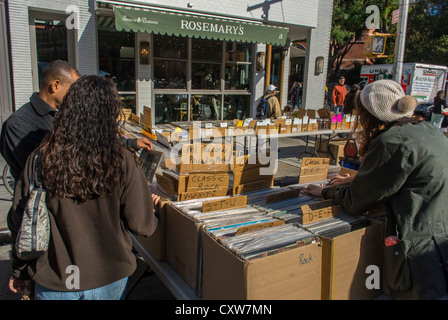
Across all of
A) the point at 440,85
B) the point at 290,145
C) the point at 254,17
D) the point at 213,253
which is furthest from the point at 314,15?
the point at 440,85

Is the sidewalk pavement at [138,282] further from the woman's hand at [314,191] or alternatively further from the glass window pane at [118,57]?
the glass window pane at [118,57]

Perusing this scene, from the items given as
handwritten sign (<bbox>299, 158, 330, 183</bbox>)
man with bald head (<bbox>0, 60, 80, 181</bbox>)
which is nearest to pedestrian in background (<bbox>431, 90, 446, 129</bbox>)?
handwritten sign (<bbox>299, 158, 330, 183</bbox>)

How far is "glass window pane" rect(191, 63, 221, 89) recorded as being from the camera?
10.3 m

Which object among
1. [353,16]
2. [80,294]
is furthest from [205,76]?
[353,16]

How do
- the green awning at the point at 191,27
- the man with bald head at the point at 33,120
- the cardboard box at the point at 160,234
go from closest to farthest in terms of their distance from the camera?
the man with bald head at the point at 33,120 → the cardboard box at the point at 160,234 → the green awning at the point at 191,27

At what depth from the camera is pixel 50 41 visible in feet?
26.4

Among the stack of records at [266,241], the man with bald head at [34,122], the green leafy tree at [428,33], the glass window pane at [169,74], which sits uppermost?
the green leafy tree at [428,33]

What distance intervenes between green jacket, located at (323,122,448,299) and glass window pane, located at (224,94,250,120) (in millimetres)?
9375

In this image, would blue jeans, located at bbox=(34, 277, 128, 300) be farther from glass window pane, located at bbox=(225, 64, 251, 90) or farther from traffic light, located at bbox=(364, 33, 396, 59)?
traffic light, located at bbox=(364, 33, 396, 59)

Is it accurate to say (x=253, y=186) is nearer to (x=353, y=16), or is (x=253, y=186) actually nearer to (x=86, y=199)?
(x=86, y=199)

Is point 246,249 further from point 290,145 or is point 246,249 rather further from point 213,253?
point 290,145

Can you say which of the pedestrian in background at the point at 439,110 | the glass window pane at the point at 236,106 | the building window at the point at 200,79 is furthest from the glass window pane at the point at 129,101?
the pedestrian in background at the point at 439,110

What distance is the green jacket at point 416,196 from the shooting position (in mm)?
1753

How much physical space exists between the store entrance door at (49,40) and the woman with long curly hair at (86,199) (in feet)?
23.9
